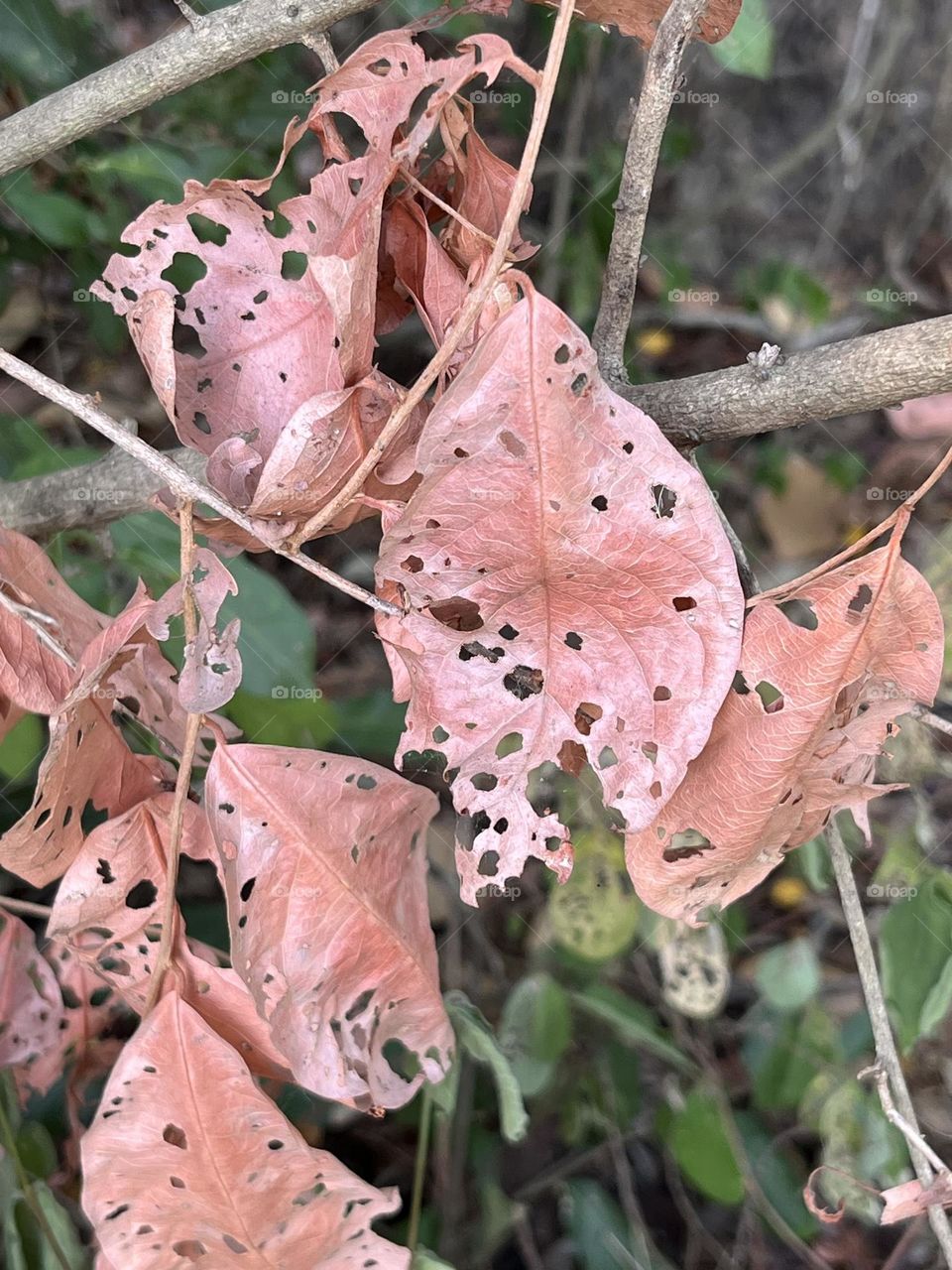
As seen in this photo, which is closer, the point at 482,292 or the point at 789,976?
the point at 482,292

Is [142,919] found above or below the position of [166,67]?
below

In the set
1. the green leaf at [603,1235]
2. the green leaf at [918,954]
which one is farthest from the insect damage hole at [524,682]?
the green leaf at [603,1235]

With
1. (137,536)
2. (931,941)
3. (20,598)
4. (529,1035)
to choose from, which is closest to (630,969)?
(529,1035)

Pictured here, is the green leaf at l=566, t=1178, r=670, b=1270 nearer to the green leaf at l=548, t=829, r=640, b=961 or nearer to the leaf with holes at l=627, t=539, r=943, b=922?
the green leaf at l=548, t=829, r=640, b=961

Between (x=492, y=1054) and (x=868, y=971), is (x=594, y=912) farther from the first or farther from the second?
(x=868, y=971)

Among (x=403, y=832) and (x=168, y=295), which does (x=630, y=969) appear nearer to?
(x=403, y=832)

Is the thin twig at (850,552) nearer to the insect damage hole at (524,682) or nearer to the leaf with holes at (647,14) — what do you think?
the insect damage hole at (524,682)

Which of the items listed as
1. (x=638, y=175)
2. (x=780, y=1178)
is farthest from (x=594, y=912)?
(x=638, y=175)
